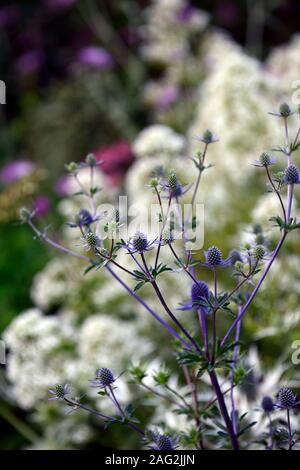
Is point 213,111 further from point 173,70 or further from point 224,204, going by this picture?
point 173,70

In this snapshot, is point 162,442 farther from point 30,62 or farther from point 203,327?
point 30,62

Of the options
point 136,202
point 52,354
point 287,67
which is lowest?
point 52,354

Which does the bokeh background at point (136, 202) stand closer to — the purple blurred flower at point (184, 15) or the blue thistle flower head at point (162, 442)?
the purple blurred flower at point (184, 15)

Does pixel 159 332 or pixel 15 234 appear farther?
pixel 15 234

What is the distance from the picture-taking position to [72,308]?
80.4 inches

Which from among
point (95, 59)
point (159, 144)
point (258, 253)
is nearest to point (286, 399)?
point (258, 253)

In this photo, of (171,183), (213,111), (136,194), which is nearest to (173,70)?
(213,111)

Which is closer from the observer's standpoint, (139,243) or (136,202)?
(139,243)

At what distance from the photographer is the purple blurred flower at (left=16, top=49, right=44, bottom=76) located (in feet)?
15.1

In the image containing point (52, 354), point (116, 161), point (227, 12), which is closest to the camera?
point (52, 354)

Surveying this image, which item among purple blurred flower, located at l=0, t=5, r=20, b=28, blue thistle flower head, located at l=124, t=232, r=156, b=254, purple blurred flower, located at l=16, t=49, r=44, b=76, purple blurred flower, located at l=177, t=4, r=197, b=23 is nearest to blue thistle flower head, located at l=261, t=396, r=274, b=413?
blue thistle flower head, located at l=124, t=232, r=156, b=254

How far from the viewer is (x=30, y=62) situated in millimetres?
4586

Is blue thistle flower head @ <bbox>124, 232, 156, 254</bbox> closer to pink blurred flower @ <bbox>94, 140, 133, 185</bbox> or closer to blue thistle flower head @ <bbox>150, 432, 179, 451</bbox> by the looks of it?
blue thistle flower head @ <bbox>150, 432, 179, 451</bbox>
